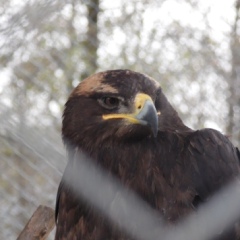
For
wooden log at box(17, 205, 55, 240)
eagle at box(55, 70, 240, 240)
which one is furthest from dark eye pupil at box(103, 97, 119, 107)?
wooden log at box(17, 205, 55, 240)

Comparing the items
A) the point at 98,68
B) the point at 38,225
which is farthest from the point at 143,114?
the point at 98,68

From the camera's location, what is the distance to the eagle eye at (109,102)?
199 cm

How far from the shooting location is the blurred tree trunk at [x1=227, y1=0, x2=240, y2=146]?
4.23 m

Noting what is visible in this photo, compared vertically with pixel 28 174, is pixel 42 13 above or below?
above

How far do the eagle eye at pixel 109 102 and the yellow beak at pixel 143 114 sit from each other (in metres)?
0.03

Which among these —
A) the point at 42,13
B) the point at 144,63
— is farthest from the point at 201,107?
the point at 42,13

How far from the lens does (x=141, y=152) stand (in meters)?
1.99

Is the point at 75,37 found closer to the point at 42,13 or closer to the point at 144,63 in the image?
Answer: the point at 144,63

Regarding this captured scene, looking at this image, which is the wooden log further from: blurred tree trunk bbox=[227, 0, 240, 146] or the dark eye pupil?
blurred tree trunk bbox=[227, 0, 240, 146]

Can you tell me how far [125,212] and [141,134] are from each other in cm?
23

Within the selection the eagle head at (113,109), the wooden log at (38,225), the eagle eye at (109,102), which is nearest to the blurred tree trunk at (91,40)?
the eagle head at (113,109)

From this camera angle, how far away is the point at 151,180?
1931 millimetres

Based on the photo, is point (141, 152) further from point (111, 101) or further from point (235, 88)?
point (235, 88)

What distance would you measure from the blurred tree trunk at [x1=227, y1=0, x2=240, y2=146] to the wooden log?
2.31 metres
